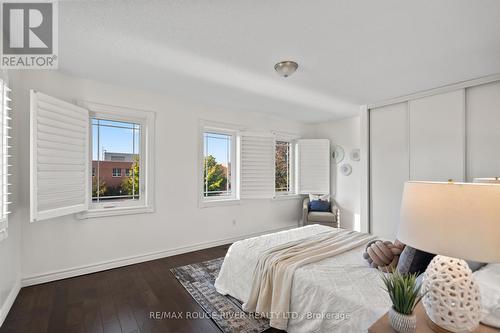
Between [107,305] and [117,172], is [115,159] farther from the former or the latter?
[107,305]

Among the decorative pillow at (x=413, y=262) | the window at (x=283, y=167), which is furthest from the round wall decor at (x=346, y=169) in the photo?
the decorative pillow at (x=413, y=262)

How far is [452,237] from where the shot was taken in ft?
2.52

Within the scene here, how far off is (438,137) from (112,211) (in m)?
4.49

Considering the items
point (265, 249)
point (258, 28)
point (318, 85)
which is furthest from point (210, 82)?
point (265, 249)

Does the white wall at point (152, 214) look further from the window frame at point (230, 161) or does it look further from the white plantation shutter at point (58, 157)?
the white plantation shutter at point (58, 157)

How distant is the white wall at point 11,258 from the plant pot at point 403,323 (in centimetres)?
286

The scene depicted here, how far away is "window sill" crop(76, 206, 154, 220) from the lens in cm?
282

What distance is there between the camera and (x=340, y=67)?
2.51 meters

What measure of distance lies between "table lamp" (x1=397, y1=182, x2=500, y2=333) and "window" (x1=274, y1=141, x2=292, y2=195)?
3925 millimetres

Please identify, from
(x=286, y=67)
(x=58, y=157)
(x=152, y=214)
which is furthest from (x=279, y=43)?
(x=152, y=214)

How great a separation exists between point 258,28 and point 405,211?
166 cm

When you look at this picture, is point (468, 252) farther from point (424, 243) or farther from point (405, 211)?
point (405, 211)

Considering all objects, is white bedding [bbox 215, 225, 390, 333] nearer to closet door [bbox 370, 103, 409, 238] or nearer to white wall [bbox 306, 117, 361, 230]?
closet door [bbox 370, 103, 409, 238]

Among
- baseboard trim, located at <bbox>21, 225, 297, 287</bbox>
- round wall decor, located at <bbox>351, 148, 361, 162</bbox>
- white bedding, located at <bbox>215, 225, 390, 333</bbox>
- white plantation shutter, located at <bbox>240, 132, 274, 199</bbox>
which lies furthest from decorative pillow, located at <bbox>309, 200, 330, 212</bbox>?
white bedding, located at <bbox>215, 225, 390, 333</bbox>
